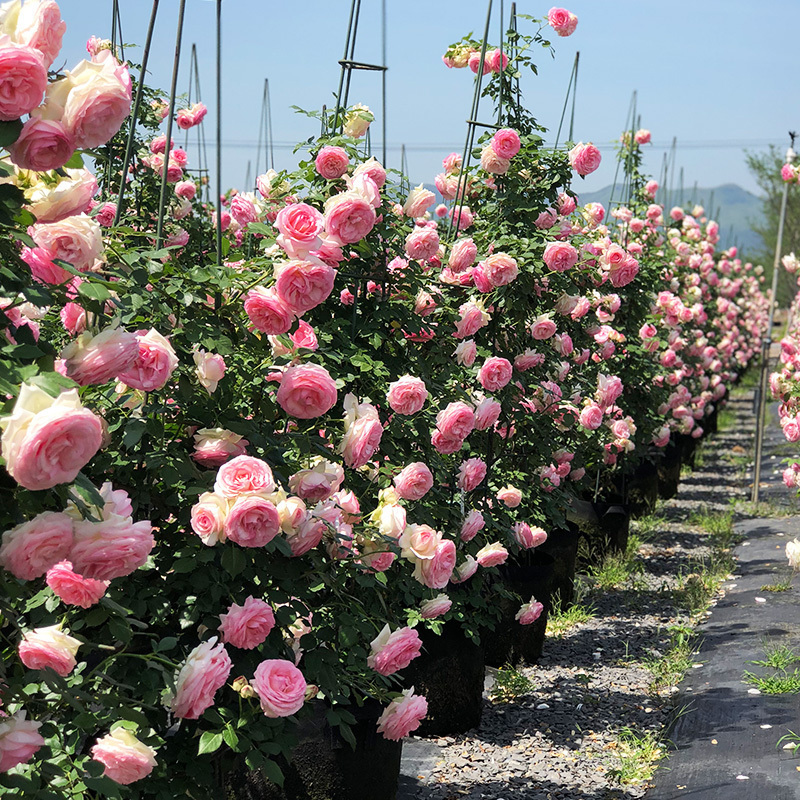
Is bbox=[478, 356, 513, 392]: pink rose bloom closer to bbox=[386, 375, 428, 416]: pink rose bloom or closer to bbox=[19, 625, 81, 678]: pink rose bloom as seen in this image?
bbox=[386, 375, 428, 416]: pink rose bloom

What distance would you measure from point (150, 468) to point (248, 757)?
0.52 meters

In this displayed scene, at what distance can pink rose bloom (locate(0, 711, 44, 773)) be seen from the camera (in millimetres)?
1133

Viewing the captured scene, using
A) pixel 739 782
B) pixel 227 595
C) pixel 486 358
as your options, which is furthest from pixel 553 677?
pixel 227 595

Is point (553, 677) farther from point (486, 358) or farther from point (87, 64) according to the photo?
point (87, 64)

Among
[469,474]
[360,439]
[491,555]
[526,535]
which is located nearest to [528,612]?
[526,535]

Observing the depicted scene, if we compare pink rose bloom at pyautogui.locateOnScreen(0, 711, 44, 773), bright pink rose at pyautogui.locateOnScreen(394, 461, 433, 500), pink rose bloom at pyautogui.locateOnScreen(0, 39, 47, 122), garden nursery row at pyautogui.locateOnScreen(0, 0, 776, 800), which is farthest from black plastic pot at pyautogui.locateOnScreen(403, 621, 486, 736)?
pink rose bloom at pyautogui.locateOnScreen(0, 39, 47, 122)

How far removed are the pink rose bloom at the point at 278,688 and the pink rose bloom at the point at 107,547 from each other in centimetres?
46

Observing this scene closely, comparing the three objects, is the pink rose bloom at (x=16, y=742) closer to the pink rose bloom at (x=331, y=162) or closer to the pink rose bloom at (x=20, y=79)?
the pink rose bloom at (x=20, y=79)

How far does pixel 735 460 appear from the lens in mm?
10344

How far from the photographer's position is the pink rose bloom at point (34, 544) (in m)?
1.07

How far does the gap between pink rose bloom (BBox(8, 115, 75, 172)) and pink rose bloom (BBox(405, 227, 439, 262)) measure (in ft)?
5.18

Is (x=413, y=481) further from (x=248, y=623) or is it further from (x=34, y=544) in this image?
(x=34, y=544)

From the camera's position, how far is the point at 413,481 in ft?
7.19

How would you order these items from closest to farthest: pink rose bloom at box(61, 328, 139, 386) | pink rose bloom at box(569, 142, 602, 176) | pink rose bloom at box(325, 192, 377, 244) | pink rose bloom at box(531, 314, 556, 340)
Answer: pink rose bloom at box(61, 328, 139, 386) → pink rose bloom at box(325, 192, 377, 244) → pink rose bloom at box(531, 314, 556, 340) → pink rose bloom at box(569, 142, 602, 176)
